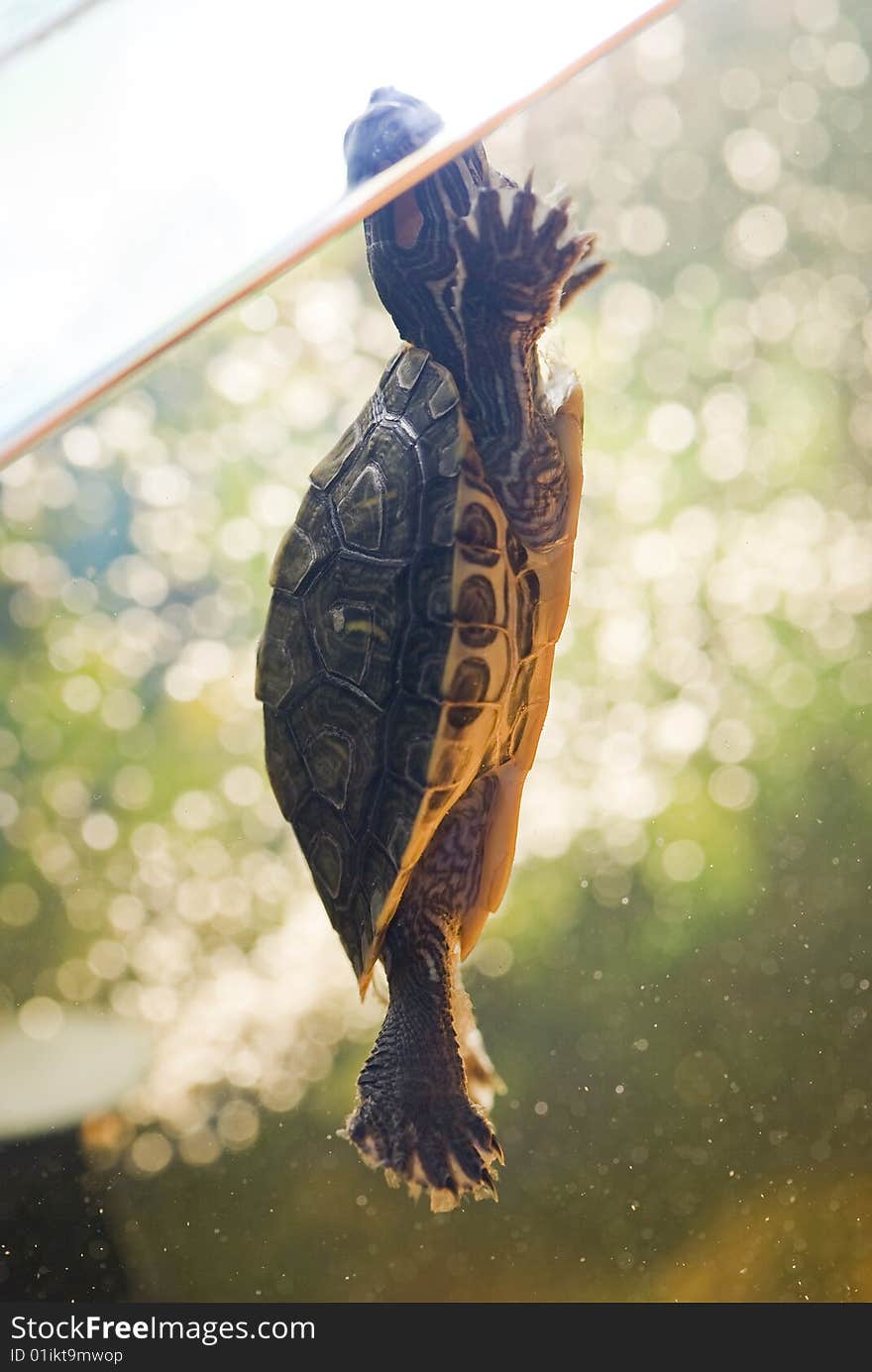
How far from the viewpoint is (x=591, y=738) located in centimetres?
535

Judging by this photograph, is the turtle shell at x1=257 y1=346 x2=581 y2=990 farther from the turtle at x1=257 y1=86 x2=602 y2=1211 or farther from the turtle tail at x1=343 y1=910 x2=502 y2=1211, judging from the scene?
the turtle tail at x1=343 y1=910 x2=502 y2=1211

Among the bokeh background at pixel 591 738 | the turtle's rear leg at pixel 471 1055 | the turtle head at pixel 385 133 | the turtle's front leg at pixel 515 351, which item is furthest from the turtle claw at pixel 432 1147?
the bokeh background at pixel 591 738

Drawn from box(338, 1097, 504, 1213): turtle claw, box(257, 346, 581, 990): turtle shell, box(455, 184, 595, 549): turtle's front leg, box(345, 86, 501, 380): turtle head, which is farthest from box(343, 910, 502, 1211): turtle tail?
box(345, 86, 501, 380): turtle head

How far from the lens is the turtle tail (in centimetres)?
213

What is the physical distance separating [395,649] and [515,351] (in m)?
0.68

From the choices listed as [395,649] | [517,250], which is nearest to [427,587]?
[395,649]

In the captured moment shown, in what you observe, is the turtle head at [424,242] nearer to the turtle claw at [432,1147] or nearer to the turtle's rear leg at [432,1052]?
the turtle's rear leg at [432,1052]

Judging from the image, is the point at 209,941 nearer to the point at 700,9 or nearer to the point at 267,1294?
the point at 267,1294

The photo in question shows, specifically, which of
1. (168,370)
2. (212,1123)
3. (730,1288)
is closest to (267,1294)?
(212,1123)

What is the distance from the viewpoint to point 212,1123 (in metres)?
5.15

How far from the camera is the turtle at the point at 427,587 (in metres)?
1.95

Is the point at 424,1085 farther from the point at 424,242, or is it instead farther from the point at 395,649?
the point at 424,242

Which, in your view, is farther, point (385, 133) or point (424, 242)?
point (424, 242)

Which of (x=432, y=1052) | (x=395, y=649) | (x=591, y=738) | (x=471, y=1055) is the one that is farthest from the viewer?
(x=591, y=738)
